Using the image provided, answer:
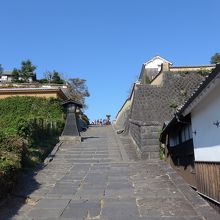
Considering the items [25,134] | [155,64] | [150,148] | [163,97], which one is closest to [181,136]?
[150,148]

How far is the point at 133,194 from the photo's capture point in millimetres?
8742

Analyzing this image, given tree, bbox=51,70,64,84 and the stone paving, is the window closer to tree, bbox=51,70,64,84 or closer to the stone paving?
the stone paving

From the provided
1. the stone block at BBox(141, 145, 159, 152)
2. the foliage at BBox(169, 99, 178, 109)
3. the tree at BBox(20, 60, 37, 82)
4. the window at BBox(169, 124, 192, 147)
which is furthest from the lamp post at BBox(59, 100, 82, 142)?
the tree at BBox(20, 60, 37, 82)

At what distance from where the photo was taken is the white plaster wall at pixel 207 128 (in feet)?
23.1

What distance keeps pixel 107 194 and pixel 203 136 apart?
2.59 m

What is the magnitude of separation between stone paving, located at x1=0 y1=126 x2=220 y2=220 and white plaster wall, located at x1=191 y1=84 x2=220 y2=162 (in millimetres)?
972

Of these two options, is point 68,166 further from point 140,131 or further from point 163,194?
point 163,194

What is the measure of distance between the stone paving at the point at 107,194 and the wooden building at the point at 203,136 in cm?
43

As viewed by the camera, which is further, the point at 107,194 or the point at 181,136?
the point at 181,136

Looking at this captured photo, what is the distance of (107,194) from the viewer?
28.8 feet

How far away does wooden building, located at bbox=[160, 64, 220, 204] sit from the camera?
6.82 metres

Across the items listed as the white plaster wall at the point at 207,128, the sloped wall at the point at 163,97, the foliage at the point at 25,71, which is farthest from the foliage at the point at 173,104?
the foliage at the point at 25,71

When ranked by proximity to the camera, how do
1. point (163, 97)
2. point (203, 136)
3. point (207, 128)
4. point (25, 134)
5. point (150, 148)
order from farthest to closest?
point (163, 97) → point (150, 148) → point (25, 134) → point (203, 136) → point (207, 128)

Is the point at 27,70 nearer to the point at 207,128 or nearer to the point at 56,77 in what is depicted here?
the point at 56,77
